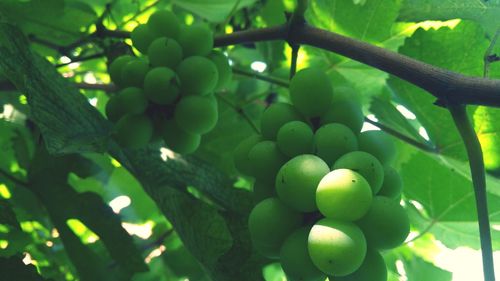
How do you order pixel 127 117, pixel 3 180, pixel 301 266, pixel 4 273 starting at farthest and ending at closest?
pixel 3 180
pixel 127 117
pixel 4 273
pixel 301 266

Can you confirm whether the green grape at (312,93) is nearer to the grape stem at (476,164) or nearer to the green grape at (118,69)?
the grape stem at (476,164)

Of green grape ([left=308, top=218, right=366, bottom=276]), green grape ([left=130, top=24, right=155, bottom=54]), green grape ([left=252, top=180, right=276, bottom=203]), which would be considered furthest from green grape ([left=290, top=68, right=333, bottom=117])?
green grape ([left=130, top=24, right=155, bottom=54])

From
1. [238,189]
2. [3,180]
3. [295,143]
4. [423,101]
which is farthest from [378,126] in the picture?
[3,180]

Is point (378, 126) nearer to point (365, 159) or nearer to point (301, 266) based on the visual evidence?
point (365, 159)

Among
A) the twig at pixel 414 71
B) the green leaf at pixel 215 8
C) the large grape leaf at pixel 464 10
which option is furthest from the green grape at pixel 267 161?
the green leaf at pixel 215 8

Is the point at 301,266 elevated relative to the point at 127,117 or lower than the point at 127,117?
lower

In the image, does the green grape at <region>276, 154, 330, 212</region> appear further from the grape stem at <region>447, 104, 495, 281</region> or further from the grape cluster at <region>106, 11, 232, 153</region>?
the grape cluster at <region>106, 11, 232, 153</region>
